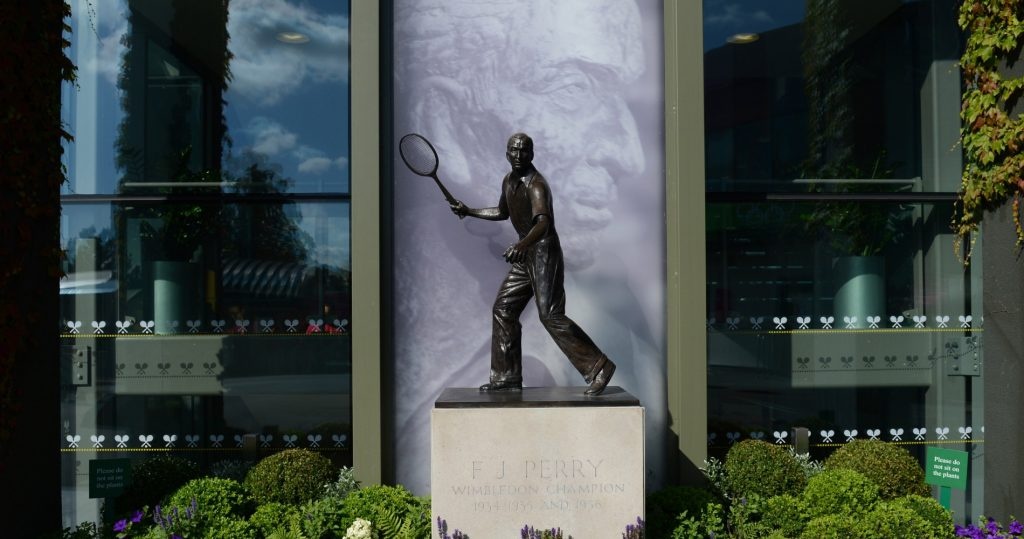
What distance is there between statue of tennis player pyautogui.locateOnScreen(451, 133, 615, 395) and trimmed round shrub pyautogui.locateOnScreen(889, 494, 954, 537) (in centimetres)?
244

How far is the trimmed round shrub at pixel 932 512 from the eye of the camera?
609cm

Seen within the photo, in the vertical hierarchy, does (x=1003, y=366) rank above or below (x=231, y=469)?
above

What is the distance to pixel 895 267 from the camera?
25.7ft

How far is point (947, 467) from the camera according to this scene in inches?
248

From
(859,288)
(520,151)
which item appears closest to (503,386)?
(520,151)

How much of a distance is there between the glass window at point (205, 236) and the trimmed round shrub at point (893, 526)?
4.24m

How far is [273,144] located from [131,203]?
1394 mm

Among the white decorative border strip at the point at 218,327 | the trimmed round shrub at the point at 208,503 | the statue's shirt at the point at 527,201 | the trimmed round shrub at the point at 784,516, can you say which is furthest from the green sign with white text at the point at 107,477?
the trimmed round shrub at the point at 784,516

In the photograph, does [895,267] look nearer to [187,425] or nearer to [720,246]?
[720,246]

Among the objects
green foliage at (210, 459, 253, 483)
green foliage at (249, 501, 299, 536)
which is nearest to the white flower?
green foliage at (249, 501, 299, 536)

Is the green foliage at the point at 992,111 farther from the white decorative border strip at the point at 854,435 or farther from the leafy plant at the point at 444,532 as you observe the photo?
the leafy plant at the point at 444,532

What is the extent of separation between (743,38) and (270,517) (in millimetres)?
5796

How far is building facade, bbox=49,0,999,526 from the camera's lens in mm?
7457

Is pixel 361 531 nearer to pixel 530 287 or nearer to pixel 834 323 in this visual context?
pixel 530 287
